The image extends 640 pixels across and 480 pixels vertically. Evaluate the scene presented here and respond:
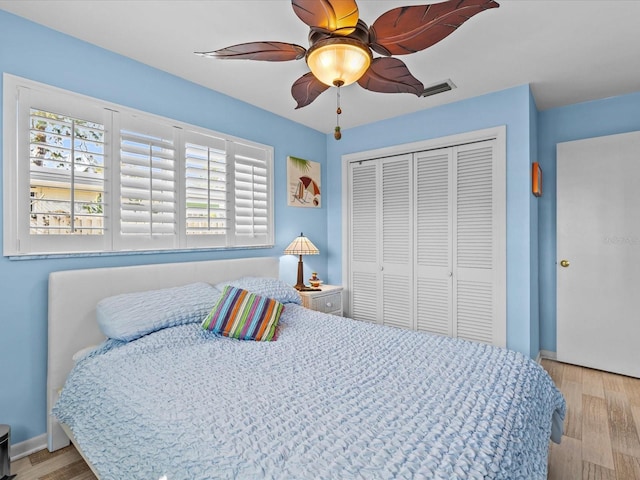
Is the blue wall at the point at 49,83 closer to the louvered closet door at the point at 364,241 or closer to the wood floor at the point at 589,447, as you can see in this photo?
the wood floor at the point at 589,447

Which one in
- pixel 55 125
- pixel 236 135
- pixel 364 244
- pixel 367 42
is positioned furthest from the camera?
pixel 364 244

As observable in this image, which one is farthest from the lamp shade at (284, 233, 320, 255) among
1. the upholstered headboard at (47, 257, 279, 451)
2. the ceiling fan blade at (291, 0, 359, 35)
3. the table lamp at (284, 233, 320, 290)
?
the ceiling fan blade at (291, 0, 359, 35)

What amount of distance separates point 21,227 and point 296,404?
187 centimetres

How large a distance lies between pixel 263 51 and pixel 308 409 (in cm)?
160

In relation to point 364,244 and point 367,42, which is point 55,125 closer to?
point 367,42

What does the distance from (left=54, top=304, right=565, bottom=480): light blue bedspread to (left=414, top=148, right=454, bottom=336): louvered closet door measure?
141cm

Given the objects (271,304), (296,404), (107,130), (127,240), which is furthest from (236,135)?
(296,404)

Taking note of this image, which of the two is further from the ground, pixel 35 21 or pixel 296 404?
pixel 35 21

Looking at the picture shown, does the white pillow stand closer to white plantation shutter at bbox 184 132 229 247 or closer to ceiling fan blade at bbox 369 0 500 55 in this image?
white plantation shutter at bbox 184 132 229 247

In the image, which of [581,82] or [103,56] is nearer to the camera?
[103,56]

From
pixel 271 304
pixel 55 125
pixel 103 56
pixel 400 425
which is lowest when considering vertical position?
pixel 400 425

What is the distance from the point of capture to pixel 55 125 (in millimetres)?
2047

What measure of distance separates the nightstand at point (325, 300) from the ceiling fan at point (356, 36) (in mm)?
2159

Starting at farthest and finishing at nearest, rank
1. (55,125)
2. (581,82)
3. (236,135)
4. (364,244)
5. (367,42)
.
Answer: (364,244) < (236,135) < (581,82) < (55,125) < (367,42)
